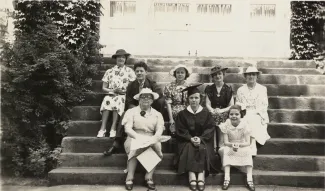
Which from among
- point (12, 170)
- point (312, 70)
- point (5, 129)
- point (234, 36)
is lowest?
point (12, 170)

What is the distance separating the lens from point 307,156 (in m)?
5.58

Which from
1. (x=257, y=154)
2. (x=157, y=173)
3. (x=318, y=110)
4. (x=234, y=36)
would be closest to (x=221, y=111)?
(x=257, y=154)

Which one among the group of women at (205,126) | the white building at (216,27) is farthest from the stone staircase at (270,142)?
the white building at (216,27)

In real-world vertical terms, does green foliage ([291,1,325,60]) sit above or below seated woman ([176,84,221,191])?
above

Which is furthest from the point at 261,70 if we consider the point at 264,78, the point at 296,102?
the point at 296,102

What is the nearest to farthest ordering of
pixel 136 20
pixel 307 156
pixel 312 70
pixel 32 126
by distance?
pixel 307 156
pixel 32 126
pixel 312 70
pixel 136 20

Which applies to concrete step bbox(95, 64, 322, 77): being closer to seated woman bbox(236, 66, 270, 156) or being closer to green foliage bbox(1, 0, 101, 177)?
green foliage bbox(1, 0, 101, 177)

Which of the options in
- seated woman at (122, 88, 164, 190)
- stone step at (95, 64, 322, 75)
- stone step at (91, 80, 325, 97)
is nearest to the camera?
seated woman at (122, 88, 164, 190)

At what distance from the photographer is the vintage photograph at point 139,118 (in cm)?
515

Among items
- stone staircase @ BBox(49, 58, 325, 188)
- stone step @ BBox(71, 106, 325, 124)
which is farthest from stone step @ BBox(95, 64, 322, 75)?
stone step @ BBox(71, 106, 325, 124)

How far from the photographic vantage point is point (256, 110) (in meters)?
5.67

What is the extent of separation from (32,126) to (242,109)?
3.46 meters

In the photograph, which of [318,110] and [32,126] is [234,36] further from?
[32,126]

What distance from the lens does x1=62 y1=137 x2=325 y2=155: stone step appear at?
5691 millimetres
